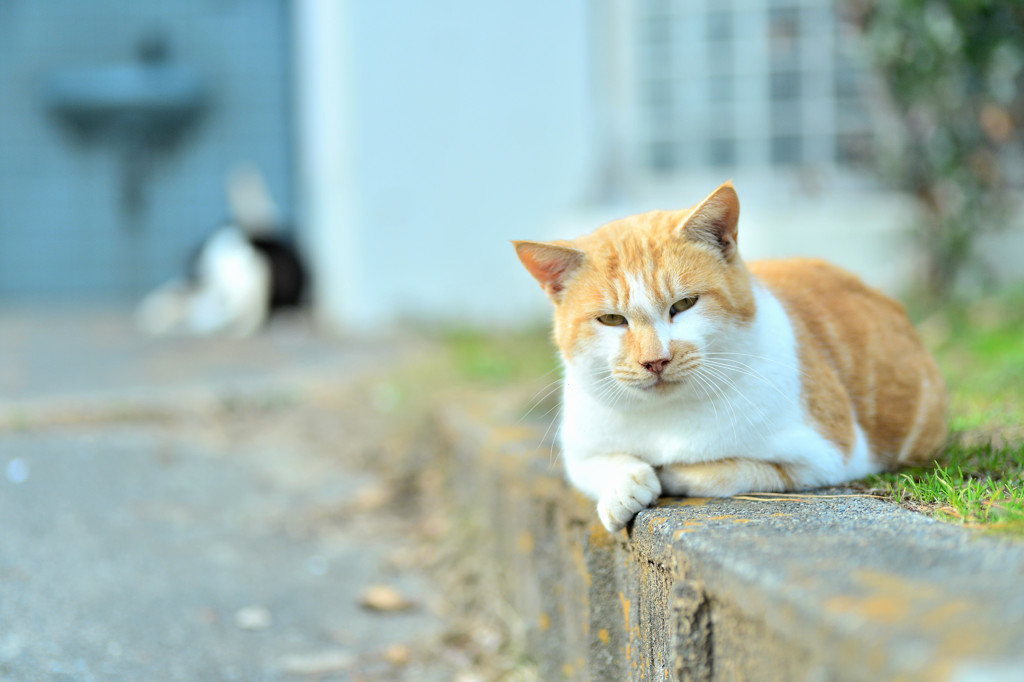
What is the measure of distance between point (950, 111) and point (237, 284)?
422 cm

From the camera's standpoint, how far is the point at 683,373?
1629 millimetres

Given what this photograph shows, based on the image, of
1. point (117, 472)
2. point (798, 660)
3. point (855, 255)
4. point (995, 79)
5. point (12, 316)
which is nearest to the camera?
point (798, 660)

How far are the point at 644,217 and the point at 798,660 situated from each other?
39.8 inches

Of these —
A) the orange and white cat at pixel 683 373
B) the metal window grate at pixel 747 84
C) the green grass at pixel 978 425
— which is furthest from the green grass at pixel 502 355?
the orange and white cat at pixel 683 373

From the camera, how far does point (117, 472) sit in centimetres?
348

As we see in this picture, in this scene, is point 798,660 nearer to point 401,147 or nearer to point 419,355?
point 419,355

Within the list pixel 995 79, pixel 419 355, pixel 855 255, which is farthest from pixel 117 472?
pixel 995 79

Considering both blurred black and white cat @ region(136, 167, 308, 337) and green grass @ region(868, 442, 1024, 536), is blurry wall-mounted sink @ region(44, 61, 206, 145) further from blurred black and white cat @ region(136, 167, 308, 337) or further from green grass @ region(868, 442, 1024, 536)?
green grass @ region(868, 442, 1024, 536)

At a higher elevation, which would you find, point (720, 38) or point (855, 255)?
point (720, 38)

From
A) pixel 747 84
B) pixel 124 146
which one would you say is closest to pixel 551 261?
pixel 747 84

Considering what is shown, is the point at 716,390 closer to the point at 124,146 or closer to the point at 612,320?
the point at 612,320

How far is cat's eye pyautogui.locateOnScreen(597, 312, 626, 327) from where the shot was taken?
171cm

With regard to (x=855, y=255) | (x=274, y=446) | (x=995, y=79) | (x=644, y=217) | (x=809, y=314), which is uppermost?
(x=995, y=79)

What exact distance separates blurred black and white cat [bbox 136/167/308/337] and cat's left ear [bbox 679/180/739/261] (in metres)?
4.55
